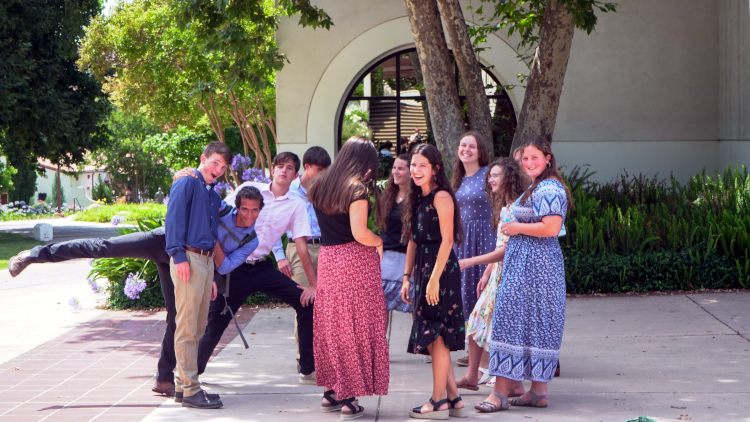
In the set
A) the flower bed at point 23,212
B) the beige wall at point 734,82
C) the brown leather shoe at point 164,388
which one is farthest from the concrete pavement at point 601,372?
the flower bed at point 23,212

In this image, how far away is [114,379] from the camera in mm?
5305

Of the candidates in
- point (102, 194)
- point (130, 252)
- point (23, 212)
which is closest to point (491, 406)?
point (130, 252)

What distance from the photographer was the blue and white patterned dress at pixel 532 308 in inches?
169

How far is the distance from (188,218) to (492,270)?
6.91 feet

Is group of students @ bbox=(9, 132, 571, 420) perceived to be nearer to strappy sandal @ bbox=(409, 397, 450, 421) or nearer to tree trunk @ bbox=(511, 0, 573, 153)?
strappy sandal @ bbox=(409, 397, 450, 421)

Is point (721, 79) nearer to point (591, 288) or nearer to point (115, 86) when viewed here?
point (591, 288)

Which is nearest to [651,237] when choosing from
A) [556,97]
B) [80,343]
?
[556,97]

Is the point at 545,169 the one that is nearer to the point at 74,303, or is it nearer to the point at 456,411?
the point at 456,411

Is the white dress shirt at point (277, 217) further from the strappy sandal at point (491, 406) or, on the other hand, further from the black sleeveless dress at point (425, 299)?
the strappy sandal at point (491, 406)

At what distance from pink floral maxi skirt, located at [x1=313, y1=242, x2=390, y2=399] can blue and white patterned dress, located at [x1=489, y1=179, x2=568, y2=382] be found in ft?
2.57

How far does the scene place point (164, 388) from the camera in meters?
4.86

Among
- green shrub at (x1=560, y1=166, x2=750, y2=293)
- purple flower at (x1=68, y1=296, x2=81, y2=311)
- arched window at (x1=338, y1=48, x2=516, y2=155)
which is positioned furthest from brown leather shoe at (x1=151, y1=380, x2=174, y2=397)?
arched window at (x1=338, y1=48, x2=516, y2=155)

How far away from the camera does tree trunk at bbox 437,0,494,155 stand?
27.6 ft

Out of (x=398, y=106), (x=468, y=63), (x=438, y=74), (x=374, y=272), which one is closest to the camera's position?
(x=374, y=272)
